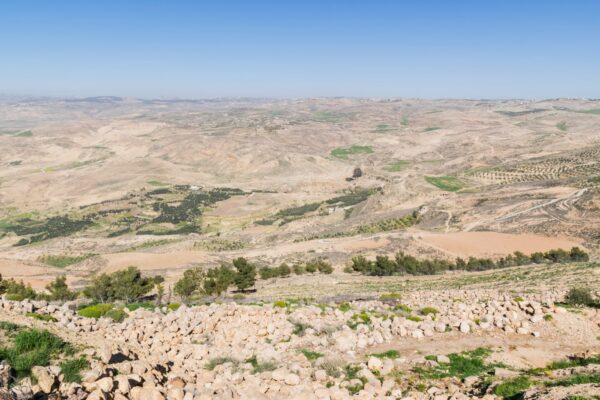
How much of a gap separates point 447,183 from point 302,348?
5255 inches

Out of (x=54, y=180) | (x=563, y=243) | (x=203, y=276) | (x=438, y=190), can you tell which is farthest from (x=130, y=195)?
(x=563, y=243)

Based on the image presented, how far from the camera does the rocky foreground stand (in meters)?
15.1

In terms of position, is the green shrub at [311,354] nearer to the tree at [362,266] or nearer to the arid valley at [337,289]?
the arid valley at [337,289]

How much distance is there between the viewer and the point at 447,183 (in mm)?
143875

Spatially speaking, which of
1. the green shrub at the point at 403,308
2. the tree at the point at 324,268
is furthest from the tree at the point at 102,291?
the green shrub at the point at 403,308

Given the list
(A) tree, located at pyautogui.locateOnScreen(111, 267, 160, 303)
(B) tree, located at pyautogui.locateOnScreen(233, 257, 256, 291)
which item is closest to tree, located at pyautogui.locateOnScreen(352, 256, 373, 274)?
(B) tree, located at pyautogui.locateOnScreen(233, 257, 256, 291)

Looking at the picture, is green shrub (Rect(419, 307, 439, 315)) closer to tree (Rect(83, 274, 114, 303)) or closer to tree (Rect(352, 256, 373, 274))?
tree (Rect(83, 274, 114, 303))

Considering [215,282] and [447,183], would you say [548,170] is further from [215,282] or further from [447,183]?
[215,282]

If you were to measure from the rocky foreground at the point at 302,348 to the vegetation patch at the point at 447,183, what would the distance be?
372ft

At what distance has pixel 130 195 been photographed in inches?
6029

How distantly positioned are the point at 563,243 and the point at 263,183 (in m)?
122

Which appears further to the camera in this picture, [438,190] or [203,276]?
[438,190]

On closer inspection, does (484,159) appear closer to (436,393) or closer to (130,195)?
(130,195)

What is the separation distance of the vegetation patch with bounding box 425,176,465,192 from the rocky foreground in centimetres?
11347
